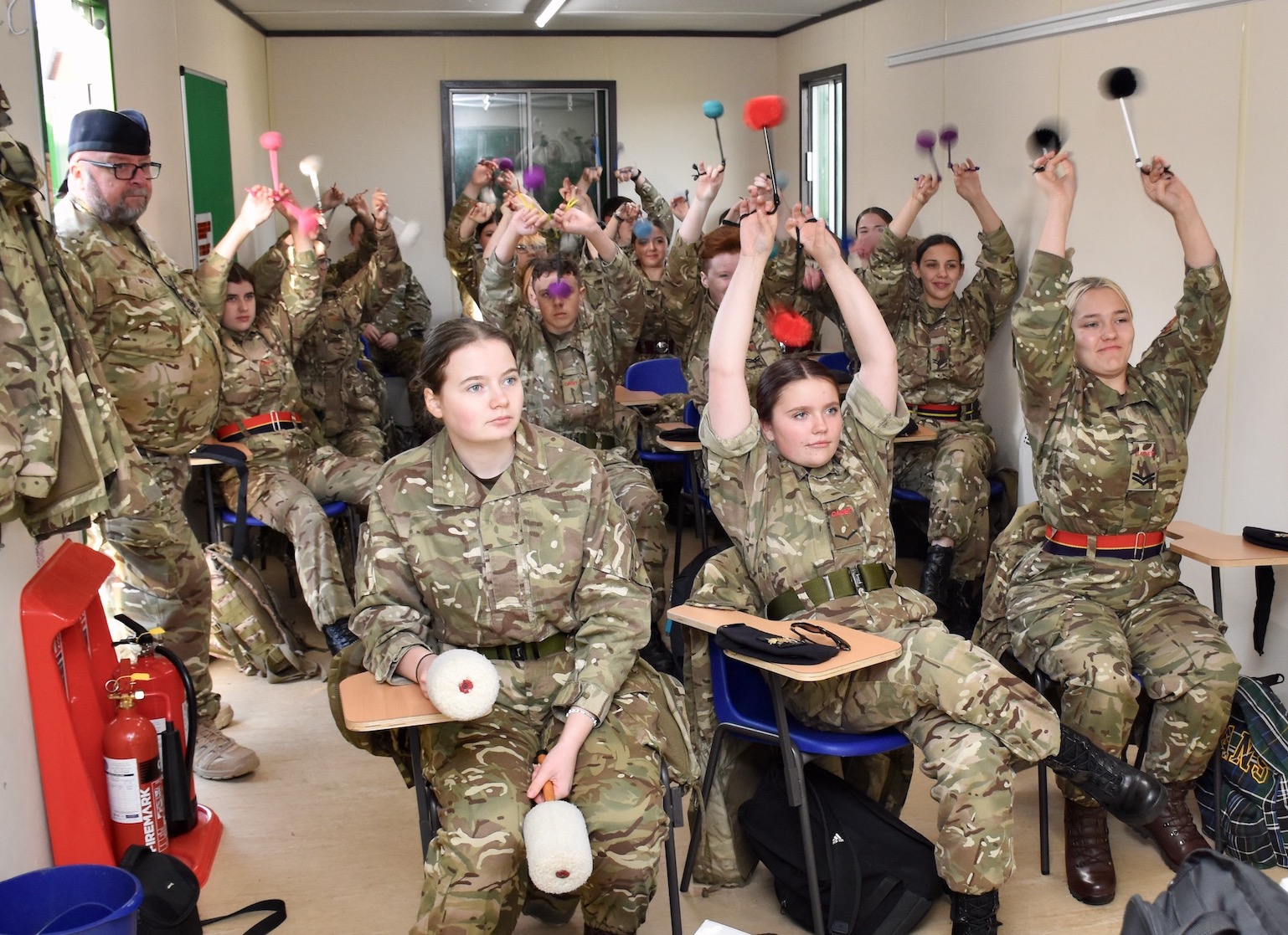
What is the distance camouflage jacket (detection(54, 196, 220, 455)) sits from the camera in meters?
3.61

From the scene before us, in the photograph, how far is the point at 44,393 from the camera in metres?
2.34

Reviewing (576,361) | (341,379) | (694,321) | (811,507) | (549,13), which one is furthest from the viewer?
(549,13)

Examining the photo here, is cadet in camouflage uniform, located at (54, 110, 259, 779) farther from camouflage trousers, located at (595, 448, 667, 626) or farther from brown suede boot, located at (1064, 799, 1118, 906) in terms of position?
brown suede boot, located at (1064, 799, 1118, 906)

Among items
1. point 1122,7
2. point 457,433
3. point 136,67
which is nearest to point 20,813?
point 457,433

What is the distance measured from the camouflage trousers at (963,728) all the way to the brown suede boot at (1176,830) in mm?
723

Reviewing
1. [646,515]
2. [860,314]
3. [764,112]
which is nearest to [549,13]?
[646,515]

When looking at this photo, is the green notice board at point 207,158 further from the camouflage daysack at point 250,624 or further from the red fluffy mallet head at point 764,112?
the red fluffy mallet head at point 764,112

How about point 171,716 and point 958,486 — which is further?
point 958,486

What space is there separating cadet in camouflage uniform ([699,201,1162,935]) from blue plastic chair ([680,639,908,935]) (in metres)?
0.07

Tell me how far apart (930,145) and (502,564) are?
→ 4053 millimetres

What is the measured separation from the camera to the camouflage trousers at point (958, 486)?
516 cm

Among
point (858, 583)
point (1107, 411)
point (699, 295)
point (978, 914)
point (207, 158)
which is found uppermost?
point (207, 158)

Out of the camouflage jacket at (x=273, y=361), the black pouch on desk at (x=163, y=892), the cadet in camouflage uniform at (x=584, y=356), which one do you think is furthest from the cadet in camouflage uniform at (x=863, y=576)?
the camouflage jacket at (x=273, y=361)

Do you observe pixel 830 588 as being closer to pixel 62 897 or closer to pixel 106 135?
pixel 62 897
